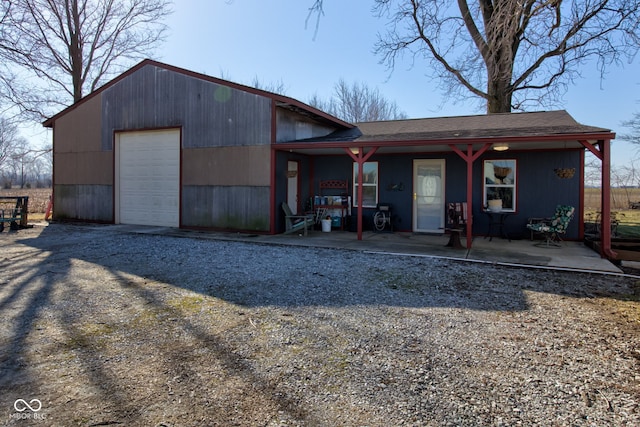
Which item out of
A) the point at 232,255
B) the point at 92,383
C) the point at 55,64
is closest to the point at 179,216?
the point at 232,255

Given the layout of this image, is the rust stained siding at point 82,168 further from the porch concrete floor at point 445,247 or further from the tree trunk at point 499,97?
the tree trunk at point 499,97

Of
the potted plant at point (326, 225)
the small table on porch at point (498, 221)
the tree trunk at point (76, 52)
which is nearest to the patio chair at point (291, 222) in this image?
the potted plant at point (326, 225)

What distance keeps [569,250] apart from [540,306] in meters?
4.30

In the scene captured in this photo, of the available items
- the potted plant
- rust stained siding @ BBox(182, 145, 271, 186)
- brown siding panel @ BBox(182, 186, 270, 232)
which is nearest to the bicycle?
the potted plant

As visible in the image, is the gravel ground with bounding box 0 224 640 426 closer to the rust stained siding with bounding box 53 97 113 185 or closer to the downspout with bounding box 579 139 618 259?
the downspout with bounding box 579 139 618 259

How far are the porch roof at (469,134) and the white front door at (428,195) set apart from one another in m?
0.54

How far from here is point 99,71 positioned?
21.8m

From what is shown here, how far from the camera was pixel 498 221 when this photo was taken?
393 inches

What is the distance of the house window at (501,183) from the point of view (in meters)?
9.88

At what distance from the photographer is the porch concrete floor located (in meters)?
6.69

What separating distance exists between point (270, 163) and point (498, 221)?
5.62m

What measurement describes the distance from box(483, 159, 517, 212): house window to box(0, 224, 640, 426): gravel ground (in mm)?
4172

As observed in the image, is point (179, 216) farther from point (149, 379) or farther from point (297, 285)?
point (149, 379)

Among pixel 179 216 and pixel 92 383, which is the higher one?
pixel 179 216
